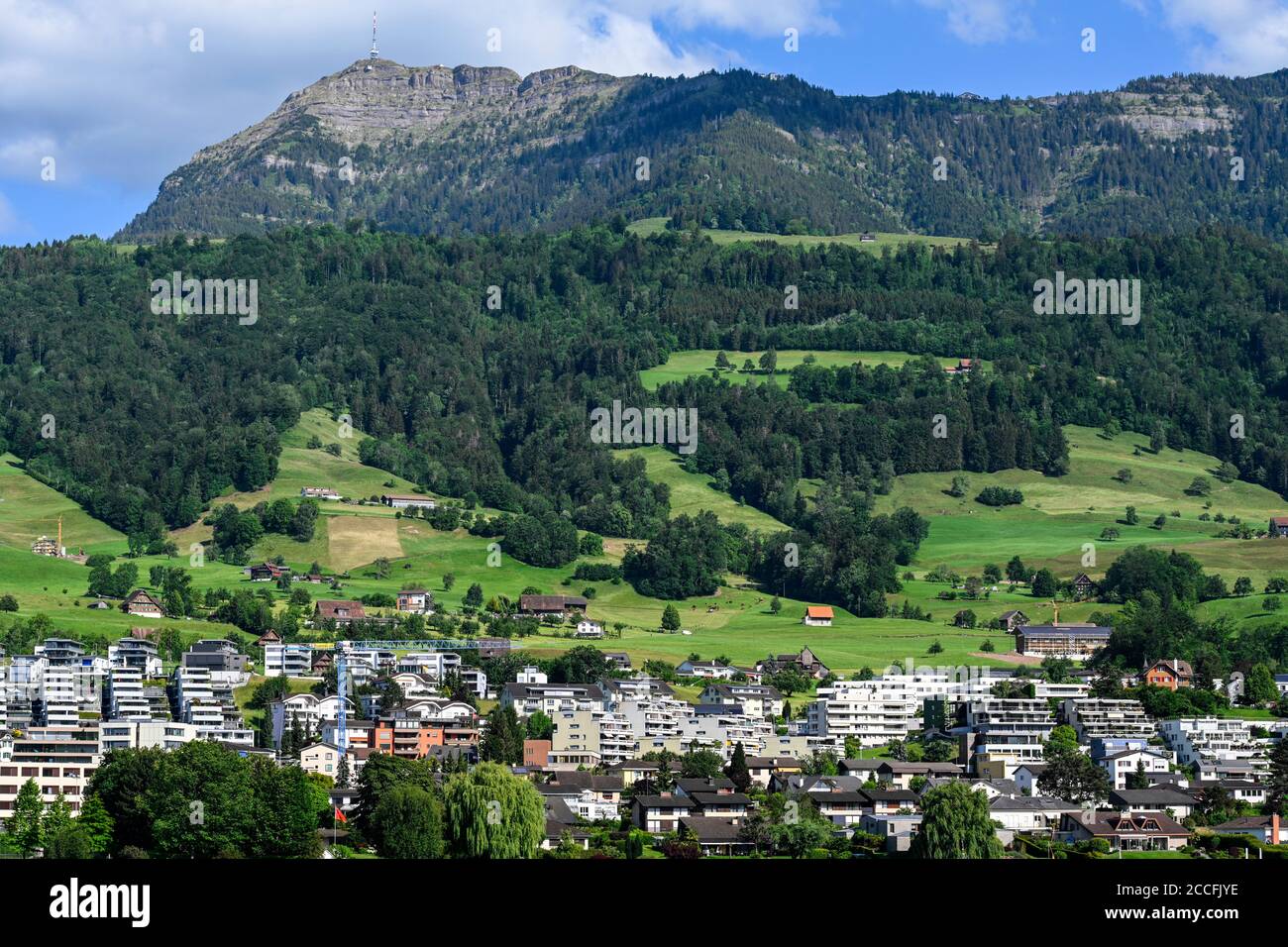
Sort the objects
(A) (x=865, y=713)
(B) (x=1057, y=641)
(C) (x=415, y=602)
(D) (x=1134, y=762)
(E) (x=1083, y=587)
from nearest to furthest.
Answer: (D) (x=1134, y=762), (A) (x=865, y=713), (B) (x=1057, y=641), (C) (x=415, y=602), (E) (x=1083, y=587)

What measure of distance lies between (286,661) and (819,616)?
50.4m

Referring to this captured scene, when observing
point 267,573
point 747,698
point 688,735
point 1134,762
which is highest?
point 267,573

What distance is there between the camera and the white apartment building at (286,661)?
428 ft

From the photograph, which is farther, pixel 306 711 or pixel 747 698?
pixel 747 698

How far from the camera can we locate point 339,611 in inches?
6004

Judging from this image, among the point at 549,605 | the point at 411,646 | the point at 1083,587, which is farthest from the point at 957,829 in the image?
the point at 1083,587

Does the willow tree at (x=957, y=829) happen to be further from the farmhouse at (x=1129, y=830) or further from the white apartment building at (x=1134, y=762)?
the white apartment building at (x=1134, y=762)

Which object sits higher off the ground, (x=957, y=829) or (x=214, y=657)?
(x=214, y=657)

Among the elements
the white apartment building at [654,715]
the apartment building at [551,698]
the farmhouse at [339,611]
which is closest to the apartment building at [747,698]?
the white apartment building at [654,715]

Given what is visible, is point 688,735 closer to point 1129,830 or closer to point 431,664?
point 431,664
